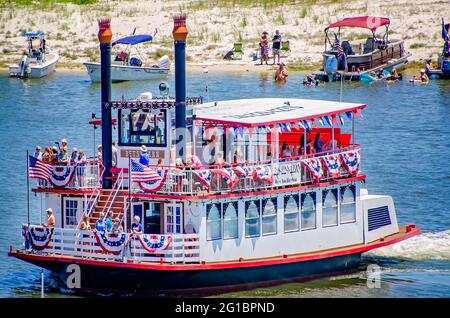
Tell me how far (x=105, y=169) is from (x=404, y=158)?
22.1 metres

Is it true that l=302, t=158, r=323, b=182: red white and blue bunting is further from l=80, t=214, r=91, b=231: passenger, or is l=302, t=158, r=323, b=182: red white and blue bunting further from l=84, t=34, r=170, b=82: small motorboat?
l=84, t=34, r=170, b=82: small motorboat

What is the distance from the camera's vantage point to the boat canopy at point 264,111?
136 ft

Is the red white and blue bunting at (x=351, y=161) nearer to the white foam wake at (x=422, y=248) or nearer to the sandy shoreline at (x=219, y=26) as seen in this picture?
the white foam wake at (x=422, y=248)

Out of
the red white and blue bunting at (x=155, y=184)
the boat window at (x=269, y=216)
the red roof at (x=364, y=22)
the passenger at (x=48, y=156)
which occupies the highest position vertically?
the red roof at (x=364, y=22)

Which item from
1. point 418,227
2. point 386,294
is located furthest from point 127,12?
point 386,294

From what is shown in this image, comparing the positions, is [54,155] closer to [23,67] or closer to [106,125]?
[106,125]

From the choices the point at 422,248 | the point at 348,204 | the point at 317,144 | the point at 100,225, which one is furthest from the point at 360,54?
the point at 100,225

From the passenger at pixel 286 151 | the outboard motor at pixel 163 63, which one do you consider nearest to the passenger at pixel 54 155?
the passenger at pixel 286 151

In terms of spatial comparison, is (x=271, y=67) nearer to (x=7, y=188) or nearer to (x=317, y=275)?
(x=7, y=188)

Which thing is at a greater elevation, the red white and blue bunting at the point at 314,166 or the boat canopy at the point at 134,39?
the boat canopy at the point at 134,39

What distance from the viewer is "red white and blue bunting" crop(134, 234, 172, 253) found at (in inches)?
1549

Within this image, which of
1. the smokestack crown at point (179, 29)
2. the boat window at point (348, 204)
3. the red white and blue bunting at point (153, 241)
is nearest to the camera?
the red white and blue bunting at point (153, 241)

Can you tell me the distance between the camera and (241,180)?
135 feet

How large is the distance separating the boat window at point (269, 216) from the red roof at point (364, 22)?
143 ft
